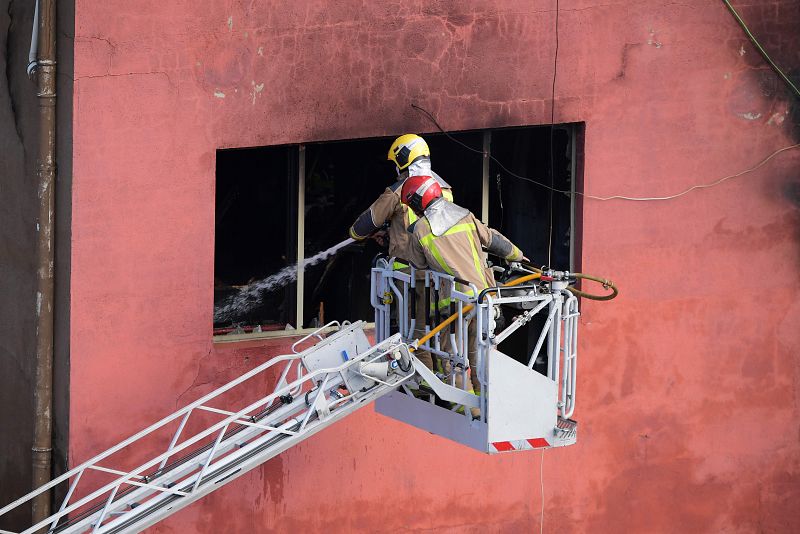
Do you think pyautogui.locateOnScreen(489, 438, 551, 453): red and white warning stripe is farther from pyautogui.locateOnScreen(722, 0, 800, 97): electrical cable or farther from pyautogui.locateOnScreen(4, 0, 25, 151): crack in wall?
pyautogui.locateOnScreen(722, 0, 800, 97): electrical cable

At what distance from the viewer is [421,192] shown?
29.3 ft

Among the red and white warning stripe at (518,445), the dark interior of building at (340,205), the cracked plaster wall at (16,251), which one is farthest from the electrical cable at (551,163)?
the cracked plaster wall at (16,251)

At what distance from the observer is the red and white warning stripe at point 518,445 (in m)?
8.66

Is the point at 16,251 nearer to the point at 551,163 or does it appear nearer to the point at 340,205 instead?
the point at 340,205

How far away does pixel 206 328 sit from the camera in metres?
9.91

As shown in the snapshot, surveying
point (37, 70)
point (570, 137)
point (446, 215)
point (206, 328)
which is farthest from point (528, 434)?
point (37, 70)

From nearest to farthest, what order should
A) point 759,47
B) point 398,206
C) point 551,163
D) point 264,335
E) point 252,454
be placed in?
point 252,454 → point 398,206 → point 264,335 → point 551,163 → point 759,47

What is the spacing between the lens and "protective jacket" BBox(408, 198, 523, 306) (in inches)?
351

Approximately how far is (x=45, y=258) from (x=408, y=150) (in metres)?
2.58

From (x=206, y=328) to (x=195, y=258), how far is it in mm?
515

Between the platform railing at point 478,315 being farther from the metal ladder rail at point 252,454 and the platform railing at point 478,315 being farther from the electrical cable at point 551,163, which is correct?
the electrical cable at point 551,163

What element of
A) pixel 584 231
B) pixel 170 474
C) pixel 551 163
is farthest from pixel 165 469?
pixel 551 163

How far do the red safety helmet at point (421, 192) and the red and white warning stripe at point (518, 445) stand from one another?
5.16ft

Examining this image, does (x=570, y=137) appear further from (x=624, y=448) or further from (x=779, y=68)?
(x=624, y=448)
